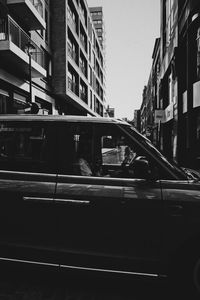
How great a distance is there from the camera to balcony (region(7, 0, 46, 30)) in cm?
1575

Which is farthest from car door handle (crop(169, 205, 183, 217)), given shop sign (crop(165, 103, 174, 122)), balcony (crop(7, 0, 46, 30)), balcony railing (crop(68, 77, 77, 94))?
balcony railing (crop(68, 77, 77, 94))

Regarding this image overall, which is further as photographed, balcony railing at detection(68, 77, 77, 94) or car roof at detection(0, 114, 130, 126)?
balcony railing at detection(68, 77, 77, 94)

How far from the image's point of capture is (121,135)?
3.14m

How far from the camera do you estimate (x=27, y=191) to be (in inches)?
120

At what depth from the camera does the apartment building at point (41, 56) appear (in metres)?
15.4

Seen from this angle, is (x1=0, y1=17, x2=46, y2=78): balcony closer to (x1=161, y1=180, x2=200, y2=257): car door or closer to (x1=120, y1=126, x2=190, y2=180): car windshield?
(x1=120, y1=126, x2=190, y2=180): car windshield

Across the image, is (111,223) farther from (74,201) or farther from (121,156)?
(121,156)

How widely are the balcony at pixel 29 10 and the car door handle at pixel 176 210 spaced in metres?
16.1

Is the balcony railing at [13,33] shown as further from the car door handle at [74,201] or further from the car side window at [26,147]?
the car door handle at [74,201]

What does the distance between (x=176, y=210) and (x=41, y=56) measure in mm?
19185

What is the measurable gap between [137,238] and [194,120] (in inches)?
571

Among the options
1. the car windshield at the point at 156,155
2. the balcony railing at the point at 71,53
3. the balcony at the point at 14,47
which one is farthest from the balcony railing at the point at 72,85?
the car windshield at the point at 156,155

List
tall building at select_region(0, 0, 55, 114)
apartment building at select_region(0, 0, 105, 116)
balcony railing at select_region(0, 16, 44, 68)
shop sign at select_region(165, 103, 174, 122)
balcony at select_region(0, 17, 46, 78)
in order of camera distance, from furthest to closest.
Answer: shop sign at select_region(165, 103, 174, 122)
apartment building at select_region(0, 0, 105, 116)
tall building at select_region(0, 0, 55, 114)
balcony railing at select_region(0, 16, 44, 68)
balcony at select_region(0, 17, 46, 78)

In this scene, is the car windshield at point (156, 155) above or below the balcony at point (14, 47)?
below
